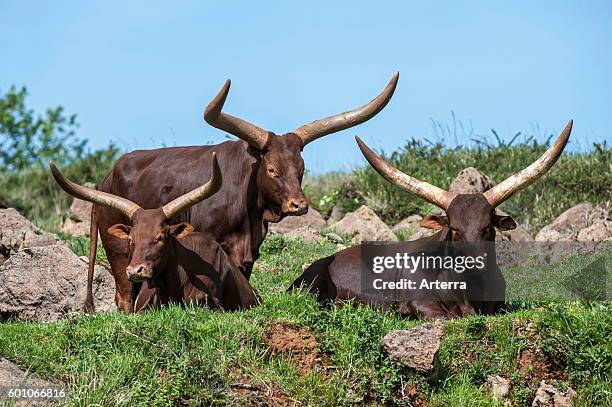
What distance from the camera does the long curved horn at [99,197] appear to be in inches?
452

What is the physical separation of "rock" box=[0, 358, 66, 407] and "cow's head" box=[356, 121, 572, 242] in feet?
13.6

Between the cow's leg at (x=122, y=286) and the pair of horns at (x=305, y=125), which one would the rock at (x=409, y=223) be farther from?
the cow's leg at (x=122, y=286)

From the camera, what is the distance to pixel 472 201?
11.6 meters

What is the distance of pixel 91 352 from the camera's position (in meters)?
9.48

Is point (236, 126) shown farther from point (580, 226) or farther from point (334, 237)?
point (580, 226)

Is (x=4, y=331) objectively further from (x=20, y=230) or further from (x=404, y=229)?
→ (x=404, y=229)

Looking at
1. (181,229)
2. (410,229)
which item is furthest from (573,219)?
(181,229)

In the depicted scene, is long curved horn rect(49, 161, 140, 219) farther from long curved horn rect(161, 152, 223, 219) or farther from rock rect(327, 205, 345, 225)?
rock rect(327, 205, 345, 225)

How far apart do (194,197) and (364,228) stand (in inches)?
234

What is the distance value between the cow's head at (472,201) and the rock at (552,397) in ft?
6.07

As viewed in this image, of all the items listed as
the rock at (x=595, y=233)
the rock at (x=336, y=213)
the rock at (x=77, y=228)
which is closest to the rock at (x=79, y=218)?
the rock at (x=77, y=228)

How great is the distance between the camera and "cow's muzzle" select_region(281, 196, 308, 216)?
1159cm

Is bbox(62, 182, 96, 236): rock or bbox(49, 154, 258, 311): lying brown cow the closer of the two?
bbox(49, 154, 258, 311): lying brown cow

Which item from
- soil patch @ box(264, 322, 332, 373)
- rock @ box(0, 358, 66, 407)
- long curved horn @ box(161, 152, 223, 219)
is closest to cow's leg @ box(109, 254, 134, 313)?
long curved horn @ box(161, 152, 223, 219)
